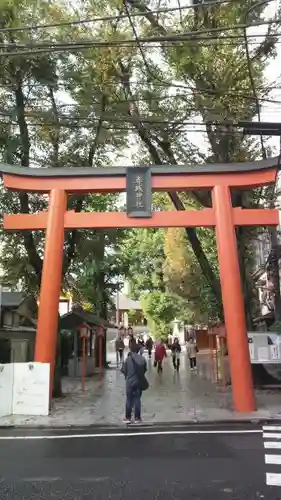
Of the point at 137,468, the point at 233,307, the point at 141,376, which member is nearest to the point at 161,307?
the point at 233,307

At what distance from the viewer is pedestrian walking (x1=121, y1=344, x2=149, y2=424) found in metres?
11.0

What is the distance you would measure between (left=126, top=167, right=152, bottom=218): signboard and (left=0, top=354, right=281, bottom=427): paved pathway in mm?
5252

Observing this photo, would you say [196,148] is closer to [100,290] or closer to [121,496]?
[100,290]

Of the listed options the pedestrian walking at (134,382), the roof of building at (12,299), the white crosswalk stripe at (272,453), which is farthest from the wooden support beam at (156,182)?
the roof of building at (12,299)

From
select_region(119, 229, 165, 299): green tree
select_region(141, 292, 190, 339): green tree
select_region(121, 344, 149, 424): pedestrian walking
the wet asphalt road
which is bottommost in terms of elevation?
the wet asphalt road

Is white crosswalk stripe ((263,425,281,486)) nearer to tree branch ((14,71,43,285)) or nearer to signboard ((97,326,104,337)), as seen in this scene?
tree branch ((14,71,43,285))

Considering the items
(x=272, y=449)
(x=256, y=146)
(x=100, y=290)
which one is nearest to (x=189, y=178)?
(x=256, y=146)

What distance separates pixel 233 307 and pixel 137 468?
6.79 m

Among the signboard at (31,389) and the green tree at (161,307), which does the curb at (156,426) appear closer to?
the signboard at (31,389)

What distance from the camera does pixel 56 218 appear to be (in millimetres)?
13734

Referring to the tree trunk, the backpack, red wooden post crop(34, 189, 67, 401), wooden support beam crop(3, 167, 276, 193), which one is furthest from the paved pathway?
wooden support beam crop(3, 167, 276, 193)

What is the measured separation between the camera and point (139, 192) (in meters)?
13.7

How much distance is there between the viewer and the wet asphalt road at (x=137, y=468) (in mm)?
5812

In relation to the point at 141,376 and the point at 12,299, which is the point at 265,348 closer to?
the point at 141,376
